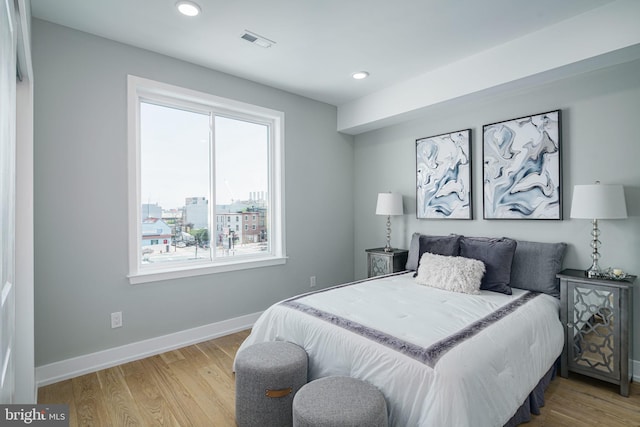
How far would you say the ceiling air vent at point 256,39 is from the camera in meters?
2.62

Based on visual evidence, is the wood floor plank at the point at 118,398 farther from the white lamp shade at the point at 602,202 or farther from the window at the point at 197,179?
the white lamp shade at the point at 602,202

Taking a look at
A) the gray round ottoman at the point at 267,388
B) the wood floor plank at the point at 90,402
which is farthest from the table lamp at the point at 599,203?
the wood floor plank at the point at 90,402

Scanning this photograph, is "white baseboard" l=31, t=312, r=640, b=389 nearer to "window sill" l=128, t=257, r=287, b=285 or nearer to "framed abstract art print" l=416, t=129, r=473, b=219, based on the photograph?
"window sill" l=128, t=257, r=287, b=285

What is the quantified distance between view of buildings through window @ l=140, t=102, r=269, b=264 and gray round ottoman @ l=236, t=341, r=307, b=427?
175cm

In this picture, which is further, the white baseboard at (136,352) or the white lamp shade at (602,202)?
the white baseboard at (136,352)

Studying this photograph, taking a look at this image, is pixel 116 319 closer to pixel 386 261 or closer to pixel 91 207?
pixel 91 207

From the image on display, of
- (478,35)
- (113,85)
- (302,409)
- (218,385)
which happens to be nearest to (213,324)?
(218,385)

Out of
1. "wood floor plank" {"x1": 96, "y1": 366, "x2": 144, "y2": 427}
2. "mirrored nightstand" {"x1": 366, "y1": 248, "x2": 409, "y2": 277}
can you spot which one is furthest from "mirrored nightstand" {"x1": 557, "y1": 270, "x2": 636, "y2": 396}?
"wood floor plank" {"x1": 96, "y1": 366, "x2": 144, "y2": 427}

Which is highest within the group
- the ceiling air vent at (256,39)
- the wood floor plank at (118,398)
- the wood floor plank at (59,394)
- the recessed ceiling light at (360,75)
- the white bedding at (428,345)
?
the ceiling air vent at (256,39)

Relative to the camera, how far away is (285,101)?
387cm

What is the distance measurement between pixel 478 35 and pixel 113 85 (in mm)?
3045

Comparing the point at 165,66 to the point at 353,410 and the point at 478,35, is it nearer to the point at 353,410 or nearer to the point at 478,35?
the point at 478,35

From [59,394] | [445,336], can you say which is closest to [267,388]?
[445,336]

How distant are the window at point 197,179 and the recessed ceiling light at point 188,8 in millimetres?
838
